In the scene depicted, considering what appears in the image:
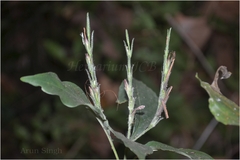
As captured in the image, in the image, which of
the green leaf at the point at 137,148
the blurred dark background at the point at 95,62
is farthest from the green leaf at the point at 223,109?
the blurred dark background at the point at 95,62

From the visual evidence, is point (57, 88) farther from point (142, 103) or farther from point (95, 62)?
point (95, 62)

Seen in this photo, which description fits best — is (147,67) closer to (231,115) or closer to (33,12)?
(33,12)

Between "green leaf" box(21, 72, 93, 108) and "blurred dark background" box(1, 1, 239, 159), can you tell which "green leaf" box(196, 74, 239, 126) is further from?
"blurred dark background" box(1, 1, 239, 159)

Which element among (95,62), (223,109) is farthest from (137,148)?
(95,62)

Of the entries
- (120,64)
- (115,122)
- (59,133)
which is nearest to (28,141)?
(59,133)

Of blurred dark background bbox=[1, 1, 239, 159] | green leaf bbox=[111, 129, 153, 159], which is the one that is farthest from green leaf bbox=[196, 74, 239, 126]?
blurred dark background bbox=[1, 1, 239, 159]

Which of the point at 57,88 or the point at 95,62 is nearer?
the point at 57,88

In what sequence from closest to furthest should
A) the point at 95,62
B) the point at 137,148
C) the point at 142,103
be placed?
the point at 137,148
the point at 142,103
the point at 95,62
